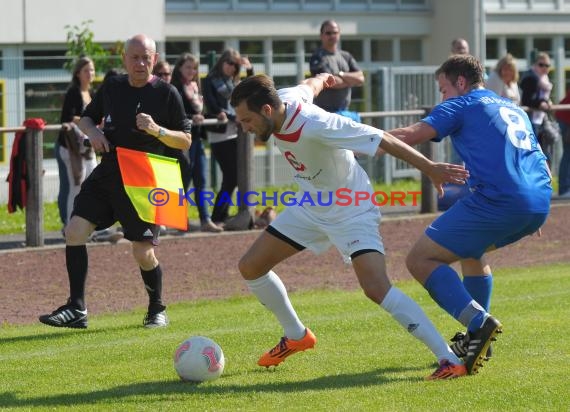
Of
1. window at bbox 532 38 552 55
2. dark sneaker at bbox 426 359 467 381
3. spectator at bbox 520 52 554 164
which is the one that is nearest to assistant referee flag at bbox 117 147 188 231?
dark sneaker at bbox 426 359 467 381

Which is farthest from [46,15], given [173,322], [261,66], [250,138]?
[173,322]

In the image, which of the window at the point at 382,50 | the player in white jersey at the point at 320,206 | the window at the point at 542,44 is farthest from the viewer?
the window at the point at 542,44

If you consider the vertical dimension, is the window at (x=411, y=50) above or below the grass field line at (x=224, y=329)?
above

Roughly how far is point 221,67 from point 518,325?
6978mm

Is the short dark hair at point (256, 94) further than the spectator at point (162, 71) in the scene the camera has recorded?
No

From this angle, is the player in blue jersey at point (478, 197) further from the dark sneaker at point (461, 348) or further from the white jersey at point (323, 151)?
the white jersey at point (323, 151)

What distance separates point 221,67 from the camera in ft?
51.9

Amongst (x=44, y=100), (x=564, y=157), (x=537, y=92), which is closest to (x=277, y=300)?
(x=537, y=92)

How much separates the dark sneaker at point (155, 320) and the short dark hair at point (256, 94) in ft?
9.72

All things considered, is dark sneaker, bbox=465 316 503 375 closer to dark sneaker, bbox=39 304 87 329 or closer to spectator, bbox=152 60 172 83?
dark sneaker, bbox=39 304 87 329

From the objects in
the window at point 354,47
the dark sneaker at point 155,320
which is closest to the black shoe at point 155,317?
the dark sneaker at point 155,320

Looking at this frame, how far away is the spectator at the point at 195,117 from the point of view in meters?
15.4

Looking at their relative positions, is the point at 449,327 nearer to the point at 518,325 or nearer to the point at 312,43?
the point at 518,325
